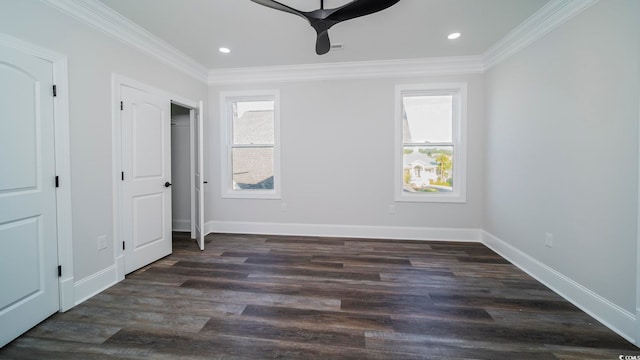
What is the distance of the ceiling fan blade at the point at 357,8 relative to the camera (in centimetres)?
177

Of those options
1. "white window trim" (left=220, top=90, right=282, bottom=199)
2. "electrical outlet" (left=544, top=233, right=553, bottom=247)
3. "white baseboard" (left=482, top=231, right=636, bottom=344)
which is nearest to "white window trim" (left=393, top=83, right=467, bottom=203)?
"white baseboard" (left=482, top=231, right=636, bottom=344)

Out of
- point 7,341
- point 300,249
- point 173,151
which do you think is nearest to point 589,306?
point 300,249

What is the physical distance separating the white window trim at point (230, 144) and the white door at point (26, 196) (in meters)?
2.27

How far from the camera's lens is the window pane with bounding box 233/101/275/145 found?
13.5 feet

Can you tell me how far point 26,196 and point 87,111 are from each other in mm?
865

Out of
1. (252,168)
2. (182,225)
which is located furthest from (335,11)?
(182,225)

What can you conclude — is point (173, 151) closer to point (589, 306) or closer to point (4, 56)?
point (4, 56)

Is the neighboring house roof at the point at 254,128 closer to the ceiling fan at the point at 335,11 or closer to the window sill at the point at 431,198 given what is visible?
the ceiling fan at the point at 335,11

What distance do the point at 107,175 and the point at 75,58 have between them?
3.49 feet

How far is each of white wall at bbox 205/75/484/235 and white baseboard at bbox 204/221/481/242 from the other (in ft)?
0.25

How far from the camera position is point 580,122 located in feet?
6.66

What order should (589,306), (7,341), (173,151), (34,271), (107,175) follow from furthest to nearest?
(173,151), (107,175), (589,306), (34,271), (7,341)

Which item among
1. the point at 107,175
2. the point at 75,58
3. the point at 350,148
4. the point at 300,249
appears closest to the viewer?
the point at 75,58

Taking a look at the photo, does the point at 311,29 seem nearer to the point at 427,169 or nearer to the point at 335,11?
the point at 335,11
